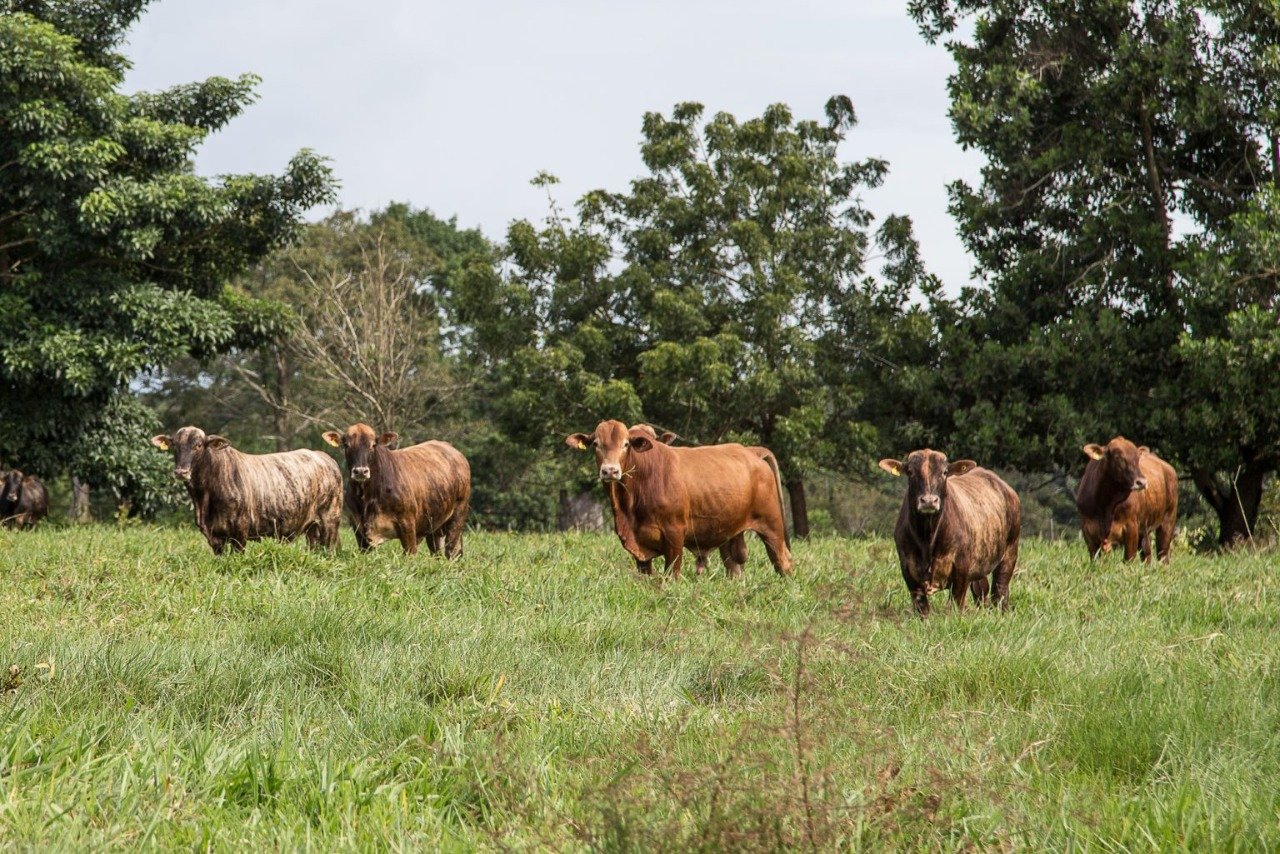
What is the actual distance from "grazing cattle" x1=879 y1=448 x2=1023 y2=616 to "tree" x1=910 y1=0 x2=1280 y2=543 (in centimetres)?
1018

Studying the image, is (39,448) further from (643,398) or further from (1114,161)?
(1114,161)

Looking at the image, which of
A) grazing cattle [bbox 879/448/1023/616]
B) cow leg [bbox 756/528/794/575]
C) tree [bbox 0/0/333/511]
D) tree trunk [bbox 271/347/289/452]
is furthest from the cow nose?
tree trunk [bbox 271/347/289/452]

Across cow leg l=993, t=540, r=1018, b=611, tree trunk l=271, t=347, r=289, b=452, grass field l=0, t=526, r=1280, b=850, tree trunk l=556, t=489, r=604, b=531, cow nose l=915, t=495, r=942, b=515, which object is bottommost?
tree trunk l=556, t=489, r=604, b=531

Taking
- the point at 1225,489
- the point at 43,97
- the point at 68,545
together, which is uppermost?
the point at 43,97

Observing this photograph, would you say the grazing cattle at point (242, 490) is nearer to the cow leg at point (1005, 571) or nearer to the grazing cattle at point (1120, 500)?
the cow leg at point (1005, 571)

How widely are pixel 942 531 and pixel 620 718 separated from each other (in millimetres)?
3806

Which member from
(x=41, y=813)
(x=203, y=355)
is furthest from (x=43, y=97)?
(x=41, y=813)

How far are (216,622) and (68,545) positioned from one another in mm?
6018

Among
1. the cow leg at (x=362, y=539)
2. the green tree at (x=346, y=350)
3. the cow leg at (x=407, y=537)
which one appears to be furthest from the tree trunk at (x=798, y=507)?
the cow leg at (x=362, y=539)

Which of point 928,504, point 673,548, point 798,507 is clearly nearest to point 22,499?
point 673,548

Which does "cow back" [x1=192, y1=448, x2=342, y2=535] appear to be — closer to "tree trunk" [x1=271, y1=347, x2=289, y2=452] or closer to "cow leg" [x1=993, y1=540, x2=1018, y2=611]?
"cow leg" [x1=993, y1=540, x2=1018, y2=611]

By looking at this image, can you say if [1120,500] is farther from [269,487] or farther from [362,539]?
[269,487]

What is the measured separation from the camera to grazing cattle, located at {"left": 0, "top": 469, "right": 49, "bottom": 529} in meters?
19.2

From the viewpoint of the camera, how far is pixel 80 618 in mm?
7246
